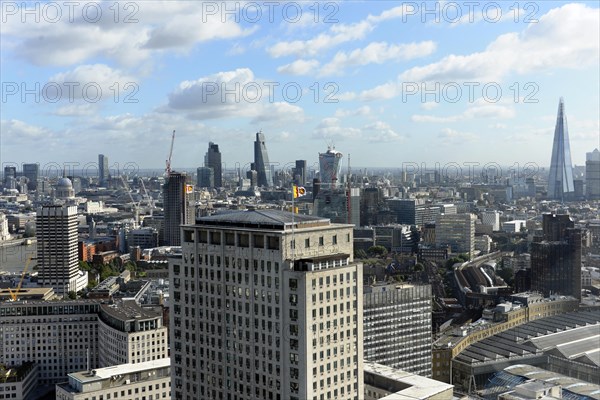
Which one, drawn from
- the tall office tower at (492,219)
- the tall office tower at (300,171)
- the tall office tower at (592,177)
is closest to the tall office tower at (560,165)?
the tall office tower at (592,177)

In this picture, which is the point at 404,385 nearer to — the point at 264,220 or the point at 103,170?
the point at 264,220

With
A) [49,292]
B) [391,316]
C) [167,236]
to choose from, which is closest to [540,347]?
[391,316]

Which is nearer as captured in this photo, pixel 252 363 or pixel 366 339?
pixel 252 363

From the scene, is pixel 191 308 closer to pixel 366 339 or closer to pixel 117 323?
pixel 366 339

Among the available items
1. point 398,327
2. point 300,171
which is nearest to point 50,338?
point 398,327

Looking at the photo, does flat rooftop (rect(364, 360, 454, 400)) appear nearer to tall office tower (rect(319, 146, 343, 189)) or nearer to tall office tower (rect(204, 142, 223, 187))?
tall office tower (rect(319, 146, 343, 189))

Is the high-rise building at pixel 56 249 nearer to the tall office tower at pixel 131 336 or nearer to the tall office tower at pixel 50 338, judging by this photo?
the tall office tower at pixel 50 338
